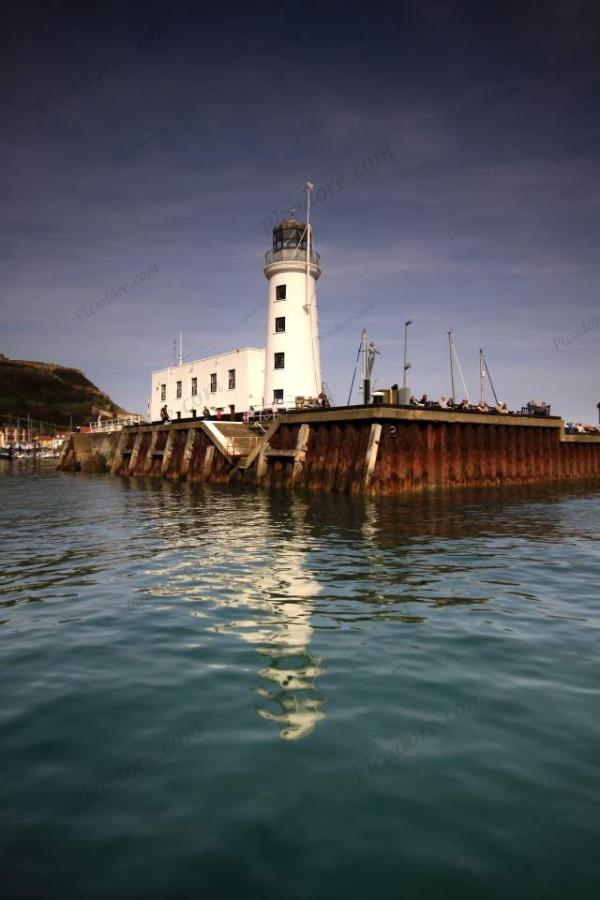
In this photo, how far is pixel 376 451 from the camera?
23062mm

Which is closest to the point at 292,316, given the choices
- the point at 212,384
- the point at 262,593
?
the point at 212,384

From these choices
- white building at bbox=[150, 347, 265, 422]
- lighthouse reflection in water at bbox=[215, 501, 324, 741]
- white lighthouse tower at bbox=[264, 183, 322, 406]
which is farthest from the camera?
white building at bbox=[150, 347, 265, 422]

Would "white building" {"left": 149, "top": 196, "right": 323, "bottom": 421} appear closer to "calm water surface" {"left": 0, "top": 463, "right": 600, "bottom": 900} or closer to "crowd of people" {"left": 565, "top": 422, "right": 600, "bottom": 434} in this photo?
"crowd of people" {"left": 565, "top": 422, "right": 600, "bottom": 434}

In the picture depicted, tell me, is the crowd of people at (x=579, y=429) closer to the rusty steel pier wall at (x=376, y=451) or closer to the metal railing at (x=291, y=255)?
the rusty steel pier wall at (x=376, y=451)

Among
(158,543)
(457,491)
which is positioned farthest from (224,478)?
(158,543)

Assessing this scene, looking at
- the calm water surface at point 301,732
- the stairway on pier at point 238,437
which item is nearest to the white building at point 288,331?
the stairway on pier at point 238,437

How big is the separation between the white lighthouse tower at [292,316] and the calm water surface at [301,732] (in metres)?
27.5

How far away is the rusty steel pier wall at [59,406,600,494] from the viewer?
2352 centimetres

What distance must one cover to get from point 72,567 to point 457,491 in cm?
1811

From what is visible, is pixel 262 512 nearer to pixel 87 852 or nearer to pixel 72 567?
pixel 72 567

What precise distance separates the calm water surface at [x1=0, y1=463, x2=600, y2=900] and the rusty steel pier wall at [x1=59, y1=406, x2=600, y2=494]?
13089mm

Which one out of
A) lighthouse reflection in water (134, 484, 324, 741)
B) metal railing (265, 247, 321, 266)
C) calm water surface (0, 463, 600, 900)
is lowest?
calm water surface (0, 463, 600, 900)

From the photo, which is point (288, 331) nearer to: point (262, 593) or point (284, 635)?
point (262, 593)

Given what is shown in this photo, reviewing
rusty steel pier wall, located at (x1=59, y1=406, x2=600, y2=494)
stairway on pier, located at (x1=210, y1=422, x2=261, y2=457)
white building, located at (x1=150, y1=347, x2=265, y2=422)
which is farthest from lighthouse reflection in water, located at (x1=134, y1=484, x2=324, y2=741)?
white building, located at (x1=150, y1=347, x2=265, y2=422)
